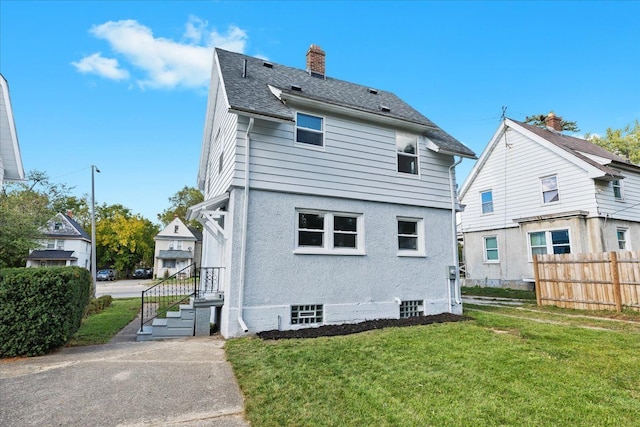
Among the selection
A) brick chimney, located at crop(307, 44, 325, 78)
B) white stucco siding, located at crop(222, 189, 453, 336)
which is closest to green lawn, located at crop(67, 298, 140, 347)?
white stucco siding, located at crop(222, 189, 453, 336)

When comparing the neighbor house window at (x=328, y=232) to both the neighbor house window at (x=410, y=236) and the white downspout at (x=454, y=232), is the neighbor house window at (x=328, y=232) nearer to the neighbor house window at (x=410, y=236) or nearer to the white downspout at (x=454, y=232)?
the neighbor house window at (x=410, y=236)

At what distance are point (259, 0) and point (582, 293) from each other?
586 inches

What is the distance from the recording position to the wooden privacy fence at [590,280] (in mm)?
9695

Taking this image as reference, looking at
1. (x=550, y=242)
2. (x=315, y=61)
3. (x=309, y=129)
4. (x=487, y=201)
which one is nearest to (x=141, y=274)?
(x=315, y=61)

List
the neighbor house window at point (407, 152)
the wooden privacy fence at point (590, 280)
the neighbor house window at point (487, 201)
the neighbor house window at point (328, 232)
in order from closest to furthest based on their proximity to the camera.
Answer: the neighbor house window at point (328, 232), the wooden privacy fence at point (590, 280), the neighbor house window at point (407, 152), the neighbor house window at point (487, 201)

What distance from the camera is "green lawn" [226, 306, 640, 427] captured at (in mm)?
3434

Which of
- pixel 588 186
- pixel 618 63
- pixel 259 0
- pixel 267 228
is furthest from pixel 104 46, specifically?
pixel 618 63

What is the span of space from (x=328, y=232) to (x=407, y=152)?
3.83 m

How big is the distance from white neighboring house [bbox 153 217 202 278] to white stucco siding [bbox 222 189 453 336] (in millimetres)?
39485

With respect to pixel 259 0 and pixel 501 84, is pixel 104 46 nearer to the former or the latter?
pixel 259 0

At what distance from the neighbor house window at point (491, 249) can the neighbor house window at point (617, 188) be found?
18.2 feet

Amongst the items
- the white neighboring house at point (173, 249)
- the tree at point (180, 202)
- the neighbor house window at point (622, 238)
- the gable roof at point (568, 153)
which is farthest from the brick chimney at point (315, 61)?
the tree at point (180, 202)

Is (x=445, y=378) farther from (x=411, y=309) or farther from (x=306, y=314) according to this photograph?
(x=411, y=309)

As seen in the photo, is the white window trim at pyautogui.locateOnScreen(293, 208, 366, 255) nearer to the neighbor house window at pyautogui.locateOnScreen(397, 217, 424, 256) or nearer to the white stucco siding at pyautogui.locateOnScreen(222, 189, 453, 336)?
the white stucco siding at pyautogui.locateOnScreen(222, 189, 453, 336)
